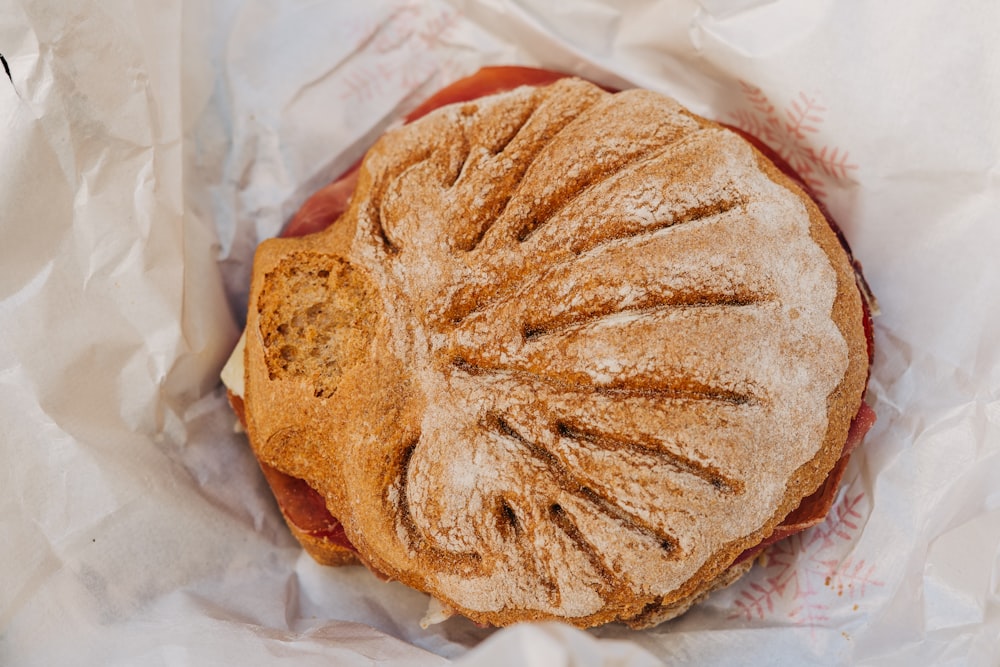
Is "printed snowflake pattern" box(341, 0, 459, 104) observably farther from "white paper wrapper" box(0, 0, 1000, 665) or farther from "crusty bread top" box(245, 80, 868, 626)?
"crusty bread top" box(245, 80, 868, 626)

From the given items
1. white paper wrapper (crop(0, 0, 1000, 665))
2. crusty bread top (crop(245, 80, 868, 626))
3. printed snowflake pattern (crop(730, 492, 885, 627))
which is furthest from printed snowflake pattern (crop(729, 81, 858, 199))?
printed snowflake pattern (crop(730, 492, 885, 627))

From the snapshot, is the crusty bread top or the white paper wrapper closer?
the crusty bread top

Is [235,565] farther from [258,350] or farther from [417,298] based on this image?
[417,298]

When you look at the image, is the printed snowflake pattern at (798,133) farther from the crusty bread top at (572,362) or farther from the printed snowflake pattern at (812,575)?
the printed snowflake pattern at (812,575)

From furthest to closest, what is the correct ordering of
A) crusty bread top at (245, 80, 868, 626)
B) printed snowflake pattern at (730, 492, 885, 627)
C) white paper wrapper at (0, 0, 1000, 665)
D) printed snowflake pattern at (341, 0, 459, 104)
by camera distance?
printed snowflake pattern at (341, 0, 459, 104)
printed snowflake pattern at (730, 492, 885, 627)
white paper wrapper at (0, 0, 1000, 665)
crusty bread top at (245, 80, 868, 626)

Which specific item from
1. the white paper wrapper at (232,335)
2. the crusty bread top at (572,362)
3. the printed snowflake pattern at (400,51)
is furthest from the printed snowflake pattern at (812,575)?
the printed snowflake pattern at (400,51)

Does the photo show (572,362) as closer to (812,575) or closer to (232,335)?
(812,575)

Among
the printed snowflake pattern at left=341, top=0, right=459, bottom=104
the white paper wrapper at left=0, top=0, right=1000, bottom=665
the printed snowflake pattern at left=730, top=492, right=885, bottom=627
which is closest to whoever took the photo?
the white paper wrapper at left=0, top=0, right=1000, bottom=665
